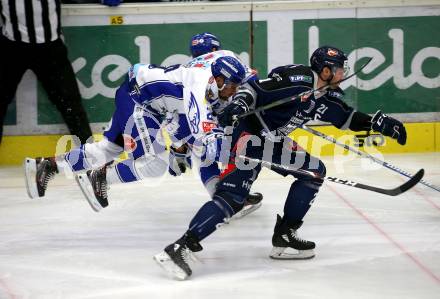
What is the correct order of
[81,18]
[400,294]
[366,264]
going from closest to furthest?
[400,294], [366,264], [81,18]

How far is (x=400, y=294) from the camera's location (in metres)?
4.09

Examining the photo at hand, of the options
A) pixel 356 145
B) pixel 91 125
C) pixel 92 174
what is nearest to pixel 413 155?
pixel 356 145

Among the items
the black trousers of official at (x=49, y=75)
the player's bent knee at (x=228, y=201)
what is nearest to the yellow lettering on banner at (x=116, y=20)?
the black trousers of official at (x=49, y=75)

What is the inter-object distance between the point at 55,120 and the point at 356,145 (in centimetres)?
231

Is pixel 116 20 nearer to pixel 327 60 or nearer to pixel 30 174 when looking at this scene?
pixel 30 174

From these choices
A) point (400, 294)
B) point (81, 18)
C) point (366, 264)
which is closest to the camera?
point (400, 294)

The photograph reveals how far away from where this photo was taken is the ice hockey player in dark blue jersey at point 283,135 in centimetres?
430

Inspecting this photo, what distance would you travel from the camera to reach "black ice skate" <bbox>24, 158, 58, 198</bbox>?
18.0 ft

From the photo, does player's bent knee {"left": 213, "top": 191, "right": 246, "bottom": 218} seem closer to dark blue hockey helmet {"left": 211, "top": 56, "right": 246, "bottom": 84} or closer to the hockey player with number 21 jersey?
dark blue hockey helmet {"left": 211, "top": 56, "right": 246, "bottom": 84}

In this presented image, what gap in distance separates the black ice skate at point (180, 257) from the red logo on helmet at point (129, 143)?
1.20m

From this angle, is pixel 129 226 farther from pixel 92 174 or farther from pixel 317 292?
pixel 317 292

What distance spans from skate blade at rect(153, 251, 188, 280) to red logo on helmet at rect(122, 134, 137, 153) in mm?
1204

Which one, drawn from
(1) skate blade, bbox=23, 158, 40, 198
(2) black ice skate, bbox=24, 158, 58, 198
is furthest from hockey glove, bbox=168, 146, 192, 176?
(1) skate blade, bbox=23, 158, 40, 198

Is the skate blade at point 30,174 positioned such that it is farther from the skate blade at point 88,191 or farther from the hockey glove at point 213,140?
the hockey glove at point 213,140
